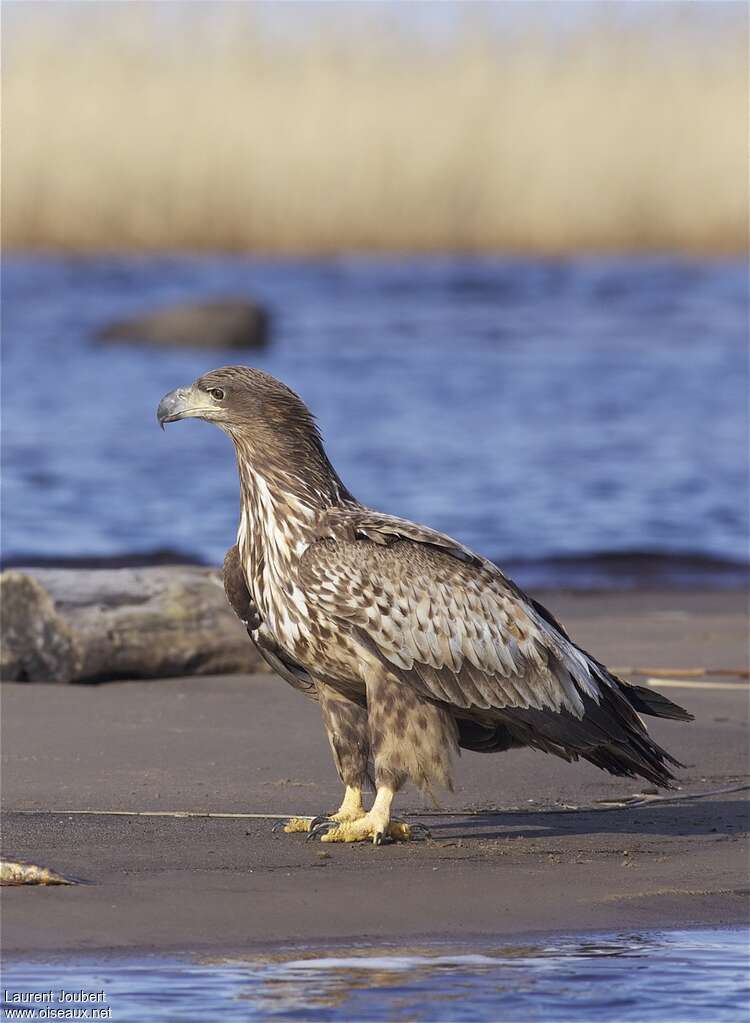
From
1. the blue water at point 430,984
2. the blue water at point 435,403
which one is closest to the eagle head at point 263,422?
the blue water at point 430,984

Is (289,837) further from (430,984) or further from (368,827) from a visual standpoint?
(430,984)

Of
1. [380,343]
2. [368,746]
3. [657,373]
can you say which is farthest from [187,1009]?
[380,343]

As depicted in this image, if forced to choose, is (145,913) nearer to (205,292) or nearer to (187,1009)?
(187,1009)

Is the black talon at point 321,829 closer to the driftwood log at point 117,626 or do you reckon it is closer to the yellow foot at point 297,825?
the yellow foot at point 297,825

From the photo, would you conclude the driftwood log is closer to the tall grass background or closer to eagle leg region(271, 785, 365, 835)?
eagle leg region(271, 785, 365, 835)

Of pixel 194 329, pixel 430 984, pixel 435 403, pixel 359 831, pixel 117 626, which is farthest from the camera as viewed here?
pixel 194 329

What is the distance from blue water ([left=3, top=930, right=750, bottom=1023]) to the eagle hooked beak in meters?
1.97

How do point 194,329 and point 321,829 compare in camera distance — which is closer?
point 321,829

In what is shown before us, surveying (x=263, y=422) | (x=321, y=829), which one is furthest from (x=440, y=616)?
(x=263, y=422)

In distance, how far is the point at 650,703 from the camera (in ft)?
19.8

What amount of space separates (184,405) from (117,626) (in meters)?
1.79

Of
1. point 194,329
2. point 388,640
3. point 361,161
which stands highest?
point 361,161

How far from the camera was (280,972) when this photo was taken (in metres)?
4.58

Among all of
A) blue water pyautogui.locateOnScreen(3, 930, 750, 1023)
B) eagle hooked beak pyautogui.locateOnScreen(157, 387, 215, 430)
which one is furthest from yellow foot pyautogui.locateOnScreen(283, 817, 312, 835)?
eagle hooked beak pyautogui.locateOnScreen(157, 387, 215, 430)
